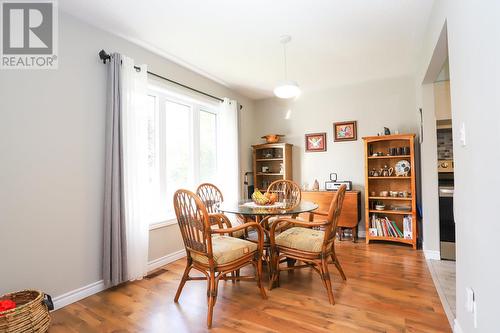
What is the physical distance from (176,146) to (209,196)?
34.5 inches

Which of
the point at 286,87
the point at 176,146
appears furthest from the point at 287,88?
the point at 176,146

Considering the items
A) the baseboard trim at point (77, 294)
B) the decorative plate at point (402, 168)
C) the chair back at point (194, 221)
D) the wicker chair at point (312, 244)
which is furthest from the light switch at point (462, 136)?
the baseboard trim at point (77, 294)

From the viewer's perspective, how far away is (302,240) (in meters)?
2.31

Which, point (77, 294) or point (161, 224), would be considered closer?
point (77, 294)

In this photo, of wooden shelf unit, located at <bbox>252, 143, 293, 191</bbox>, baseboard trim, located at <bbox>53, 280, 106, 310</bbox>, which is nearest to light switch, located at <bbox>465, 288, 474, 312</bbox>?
baseboard trim, located at <bbox>53, 280, 106, 310</bbox>

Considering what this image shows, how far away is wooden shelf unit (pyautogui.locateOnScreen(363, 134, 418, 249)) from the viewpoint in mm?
3633

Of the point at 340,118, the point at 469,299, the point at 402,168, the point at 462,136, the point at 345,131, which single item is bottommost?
the point at 469,299

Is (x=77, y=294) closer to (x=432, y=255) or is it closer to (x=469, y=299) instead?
(x=469, y=299)

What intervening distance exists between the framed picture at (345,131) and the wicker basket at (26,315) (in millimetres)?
4169

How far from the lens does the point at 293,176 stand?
4.88 meters

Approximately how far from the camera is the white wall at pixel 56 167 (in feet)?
6.44

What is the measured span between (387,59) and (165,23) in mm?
2706

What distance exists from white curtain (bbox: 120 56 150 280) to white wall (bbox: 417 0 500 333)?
8.58 ft

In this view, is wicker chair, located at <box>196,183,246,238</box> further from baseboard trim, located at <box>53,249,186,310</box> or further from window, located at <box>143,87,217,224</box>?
baseboard trim, located at <box>53,249,186,310</box>
